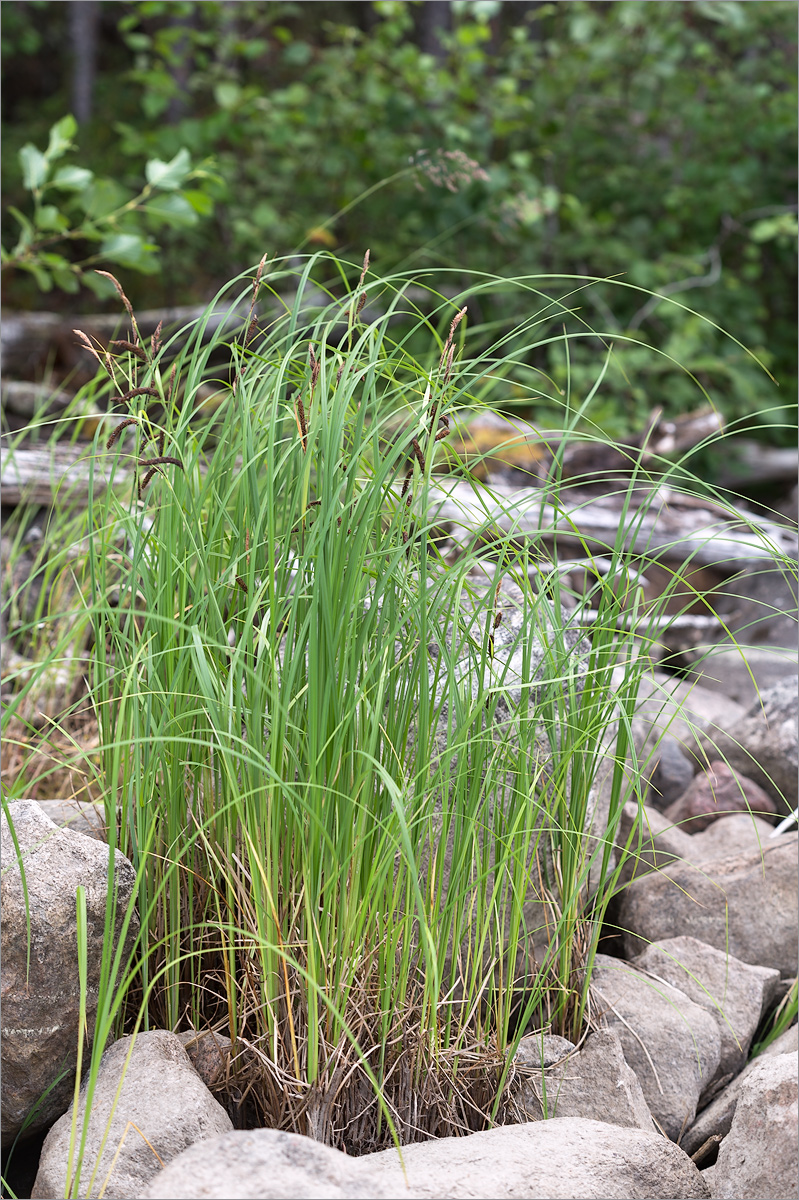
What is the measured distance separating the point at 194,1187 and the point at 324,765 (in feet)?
1.42

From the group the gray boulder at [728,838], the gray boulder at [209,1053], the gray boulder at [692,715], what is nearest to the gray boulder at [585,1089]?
the gray boulder at [209,1053]

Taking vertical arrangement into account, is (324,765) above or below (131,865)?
above

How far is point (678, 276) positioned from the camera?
505cm

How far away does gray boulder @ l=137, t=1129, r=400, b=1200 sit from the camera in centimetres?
80

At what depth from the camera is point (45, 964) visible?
3.75ft

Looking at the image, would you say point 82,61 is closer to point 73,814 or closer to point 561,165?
point 561,165

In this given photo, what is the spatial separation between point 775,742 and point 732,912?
550mm

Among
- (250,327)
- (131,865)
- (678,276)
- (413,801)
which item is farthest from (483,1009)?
(678,276)

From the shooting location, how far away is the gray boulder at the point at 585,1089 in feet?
3.97

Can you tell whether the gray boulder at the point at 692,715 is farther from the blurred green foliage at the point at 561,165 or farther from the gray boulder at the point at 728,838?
the blurred green foliage at the point at 561,165

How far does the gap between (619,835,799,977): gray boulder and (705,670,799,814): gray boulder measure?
13.9 inches

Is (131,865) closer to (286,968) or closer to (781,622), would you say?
(286,968)

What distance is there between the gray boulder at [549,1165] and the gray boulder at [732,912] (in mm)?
606

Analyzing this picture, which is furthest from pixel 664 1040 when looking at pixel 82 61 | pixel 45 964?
pixel 82 61
